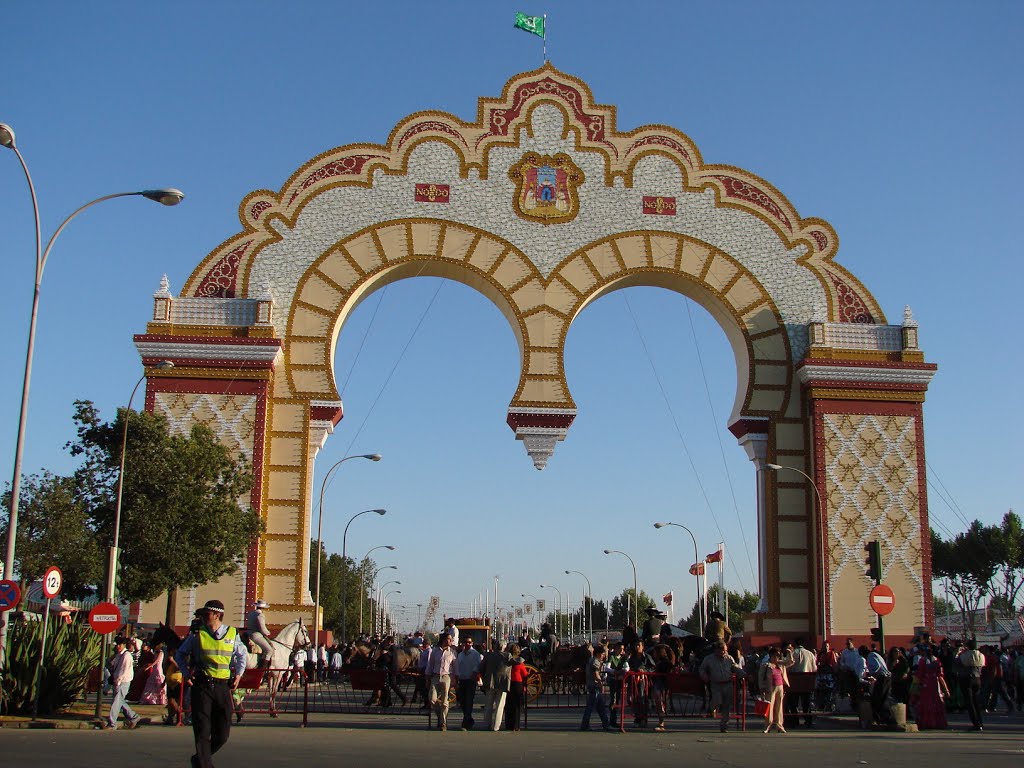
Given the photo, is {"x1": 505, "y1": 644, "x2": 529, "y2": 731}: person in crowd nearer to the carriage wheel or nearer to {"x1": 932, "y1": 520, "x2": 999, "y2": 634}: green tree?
the carriage wheel

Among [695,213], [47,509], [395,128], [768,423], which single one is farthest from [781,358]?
[47,509]

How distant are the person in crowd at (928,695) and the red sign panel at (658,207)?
18.7 m

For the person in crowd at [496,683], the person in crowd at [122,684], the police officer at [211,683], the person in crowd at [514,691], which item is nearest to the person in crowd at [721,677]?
the person in crowd at [514,691]

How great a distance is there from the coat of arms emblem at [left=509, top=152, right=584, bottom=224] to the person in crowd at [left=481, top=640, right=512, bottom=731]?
61.4ft

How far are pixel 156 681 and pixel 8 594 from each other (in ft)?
22.3

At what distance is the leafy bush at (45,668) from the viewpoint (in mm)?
20375

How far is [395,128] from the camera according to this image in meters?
37.8

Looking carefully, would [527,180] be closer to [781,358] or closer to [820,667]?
[781,358]

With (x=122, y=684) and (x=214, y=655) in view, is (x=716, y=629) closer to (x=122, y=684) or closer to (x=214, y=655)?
(x=122, y=684)

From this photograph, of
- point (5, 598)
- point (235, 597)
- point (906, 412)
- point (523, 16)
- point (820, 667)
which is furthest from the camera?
point (523, 16)

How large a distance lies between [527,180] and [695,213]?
18.7ft

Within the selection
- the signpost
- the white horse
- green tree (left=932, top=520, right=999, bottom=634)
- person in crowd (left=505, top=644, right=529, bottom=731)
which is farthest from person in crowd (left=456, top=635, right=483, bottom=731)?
green tree (left=932, top=520, right=999, bottom=634)

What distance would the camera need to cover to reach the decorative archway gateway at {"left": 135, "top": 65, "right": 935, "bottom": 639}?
113ft

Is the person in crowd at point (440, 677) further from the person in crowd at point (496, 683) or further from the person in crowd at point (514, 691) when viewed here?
the person in crowd at point (514, 691)
